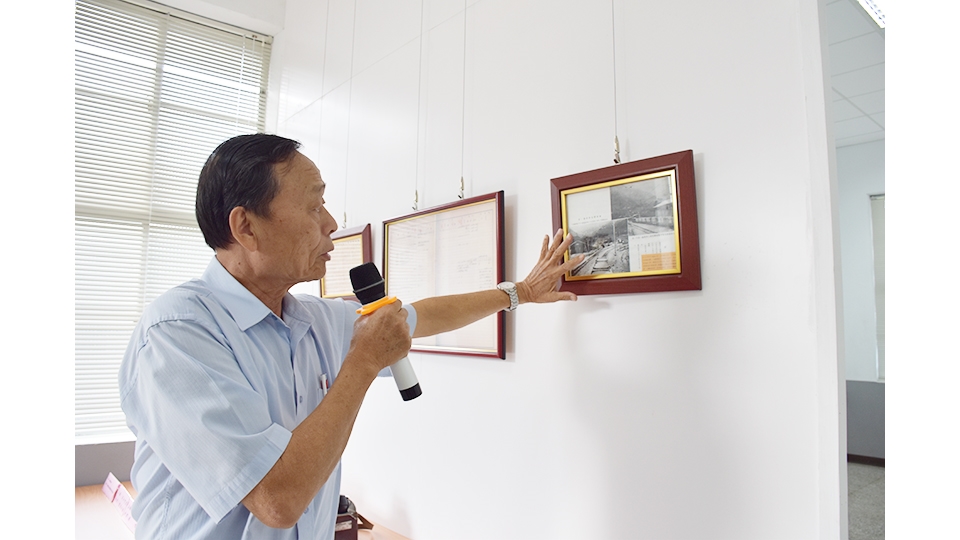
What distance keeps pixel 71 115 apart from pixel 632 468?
1.26 metres

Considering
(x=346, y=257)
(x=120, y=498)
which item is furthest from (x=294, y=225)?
(x=120, y=498)

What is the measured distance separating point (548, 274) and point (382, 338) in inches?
23.0

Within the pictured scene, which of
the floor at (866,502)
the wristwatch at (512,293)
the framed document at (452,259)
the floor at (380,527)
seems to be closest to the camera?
the wristwatch at (512,293)

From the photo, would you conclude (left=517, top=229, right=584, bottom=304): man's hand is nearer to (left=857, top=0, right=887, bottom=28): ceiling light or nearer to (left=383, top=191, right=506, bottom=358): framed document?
(left=383, top=191, right=506, bottom=358): framed document

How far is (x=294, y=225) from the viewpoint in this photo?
43.2 inches

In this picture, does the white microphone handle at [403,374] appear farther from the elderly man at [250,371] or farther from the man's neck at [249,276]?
the man's neck at [249,276]

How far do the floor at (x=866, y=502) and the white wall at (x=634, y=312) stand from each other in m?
2.47

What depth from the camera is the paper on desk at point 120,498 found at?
2208 millimetres

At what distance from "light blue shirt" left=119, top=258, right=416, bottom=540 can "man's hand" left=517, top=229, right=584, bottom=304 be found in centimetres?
59

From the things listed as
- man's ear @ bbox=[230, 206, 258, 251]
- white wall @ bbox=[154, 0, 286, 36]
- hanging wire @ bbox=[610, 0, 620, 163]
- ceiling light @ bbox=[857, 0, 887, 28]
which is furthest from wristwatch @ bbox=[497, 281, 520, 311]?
white wall @ bbox=[154, 0, 286, 36]

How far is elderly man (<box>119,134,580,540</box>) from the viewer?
84 centimetres

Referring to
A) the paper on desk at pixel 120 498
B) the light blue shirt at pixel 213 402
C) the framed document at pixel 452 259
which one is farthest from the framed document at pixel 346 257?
the paper on desk at pixel 120 498
